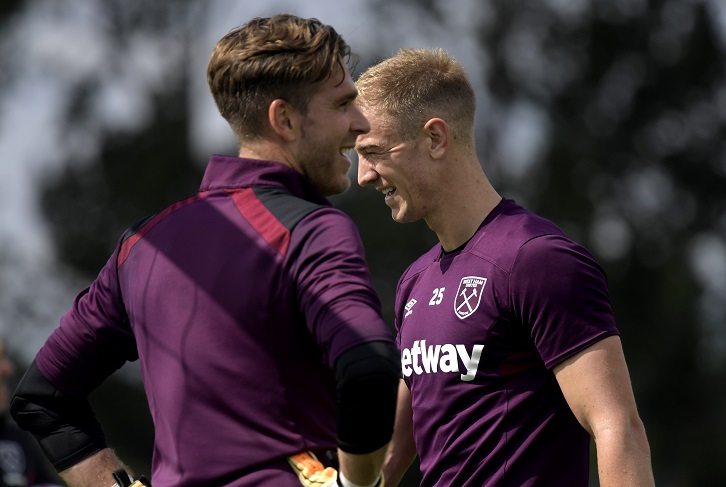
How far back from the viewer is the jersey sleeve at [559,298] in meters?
3.80

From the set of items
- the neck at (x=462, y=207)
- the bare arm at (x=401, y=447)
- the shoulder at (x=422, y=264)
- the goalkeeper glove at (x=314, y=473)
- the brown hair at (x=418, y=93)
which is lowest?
the bare arm at (x=401, y=447)

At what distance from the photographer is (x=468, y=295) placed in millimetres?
4102

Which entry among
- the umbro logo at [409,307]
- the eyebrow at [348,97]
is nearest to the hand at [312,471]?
the eyebrow at [348,97]

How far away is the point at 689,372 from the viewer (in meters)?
28.4

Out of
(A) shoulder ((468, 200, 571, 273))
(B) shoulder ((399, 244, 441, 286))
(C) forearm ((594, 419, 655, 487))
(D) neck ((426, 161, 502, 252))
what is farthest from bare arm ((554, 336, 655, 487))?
(B) shoulder ((399, 244, 441, 286))

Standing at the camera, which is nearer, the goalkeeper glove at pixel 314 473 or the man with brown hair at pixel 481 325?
the goalkeeper glove at pixel 314 473

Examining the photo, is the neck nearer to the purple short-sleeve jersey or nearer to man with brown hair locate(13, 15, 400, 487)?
the purple short-sleeve jersey

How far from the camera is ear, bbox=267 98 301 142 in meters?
3.32

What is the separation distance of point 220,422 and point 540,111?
87.7 ft

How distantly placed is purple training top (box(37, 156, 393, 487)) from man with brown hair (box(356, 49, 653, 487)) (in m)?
0.91

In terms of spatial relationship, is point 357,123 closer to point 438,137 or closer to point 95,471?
point 438,137

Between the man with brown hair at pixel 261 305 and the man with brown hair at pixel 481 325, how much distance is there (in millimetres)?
804

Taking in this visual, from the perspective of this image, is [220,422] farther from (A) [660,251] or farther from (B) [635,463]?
(A) [660,251]

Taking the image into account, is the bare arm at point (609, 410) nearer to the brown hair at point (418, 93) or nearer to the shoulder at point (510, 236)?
the shoulder at point (510, 236)
